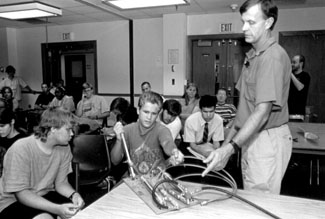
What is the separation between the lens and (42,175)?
67.7 inches

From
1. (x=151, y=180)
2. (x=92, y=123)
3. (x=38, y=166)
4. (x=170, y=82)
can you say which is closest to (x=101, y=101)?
(x=92, y=123)

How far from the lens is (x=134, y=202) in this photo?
3.91 ft

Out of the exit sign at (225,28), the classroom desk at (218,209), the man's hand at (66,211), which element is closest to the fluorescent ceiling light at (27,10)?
the exit sign at (225,28)

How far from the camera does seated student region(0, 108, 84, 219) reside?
156cm

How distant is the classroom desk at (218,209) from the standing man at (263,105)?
220 mm

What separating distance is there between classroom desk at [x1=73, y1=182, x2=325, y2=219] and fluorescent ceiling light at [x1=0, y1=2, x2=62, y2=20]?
4.57 meters

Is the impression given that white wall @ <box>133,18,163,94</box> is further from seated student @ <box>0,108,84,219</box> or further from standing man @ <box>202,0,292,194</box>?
standing man @ <box>202,0,292,194</box>

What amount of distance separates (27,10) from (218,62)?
372 centimetres

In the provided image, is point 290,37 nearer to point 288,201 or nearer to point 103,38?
point 103,38

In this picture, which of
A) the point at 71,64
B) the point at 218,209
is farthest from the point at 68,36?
the point at 218,209

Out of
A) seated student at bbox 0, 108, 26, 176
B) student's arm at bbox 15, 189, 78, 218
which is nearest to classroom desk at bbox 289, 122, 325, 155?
student's arm at bbox 15, 189, 78, 218

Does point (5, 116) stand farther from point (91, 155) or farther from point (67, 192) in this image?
point (67, 192)

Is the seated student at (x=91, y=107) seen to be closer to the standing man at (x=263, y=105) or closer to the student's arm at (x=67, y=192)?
the student's arm at (x=67, y=192)

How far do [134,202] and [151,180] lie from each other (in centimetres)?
19
